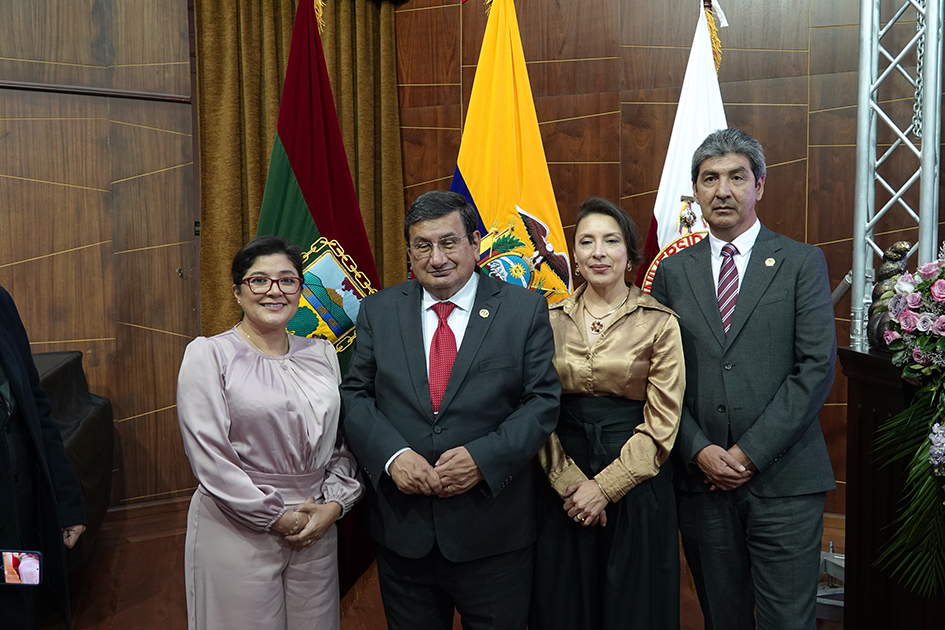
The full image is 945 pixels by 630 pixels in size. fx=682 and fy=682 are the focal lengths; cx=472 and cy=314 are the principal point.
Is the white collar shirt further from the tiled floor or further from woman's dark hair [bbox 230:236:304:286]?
the tiled floor

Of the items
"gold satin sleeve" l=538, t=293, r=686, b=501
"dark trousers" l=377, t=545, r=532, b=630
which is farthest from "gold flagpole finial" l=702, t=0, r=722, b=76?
"dark trousers" l=377, t=545, r=532, b=630

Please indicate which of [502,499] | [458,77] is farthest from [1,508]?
[458,77]

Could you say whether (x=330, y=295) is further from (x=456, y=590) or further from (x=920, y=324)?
(x=920, y=324)

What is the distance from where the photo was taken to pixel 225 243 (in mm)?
3557

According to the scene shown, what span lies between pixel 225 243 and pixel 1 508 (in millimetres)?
2060

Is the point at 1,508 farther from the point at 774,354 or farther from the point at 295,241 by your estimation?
the point at 774,354

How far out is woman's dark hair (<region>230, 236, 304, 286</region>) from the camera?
1.81 metres

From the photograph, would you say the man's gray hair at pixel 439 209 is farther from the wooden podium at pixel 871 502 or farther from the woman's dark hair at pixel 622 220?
the wooden podium at pixel 871 502

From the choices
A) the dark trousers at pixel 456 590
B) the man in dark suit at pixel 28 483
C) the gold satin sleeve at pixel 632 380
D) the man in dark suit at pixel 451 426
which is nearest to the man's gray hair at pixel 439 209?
the man in dark suit at pixel 451 426

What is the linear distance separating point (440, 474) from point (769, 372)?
2.97 ft

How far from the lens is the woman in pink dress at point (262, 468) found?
1.68 m

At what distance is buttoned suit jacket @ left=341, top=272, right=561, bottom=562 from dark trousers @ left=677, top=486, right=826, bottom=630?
0.48 meters

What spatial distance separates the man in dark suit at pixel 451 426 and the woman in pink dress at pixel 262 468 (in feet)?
0.37

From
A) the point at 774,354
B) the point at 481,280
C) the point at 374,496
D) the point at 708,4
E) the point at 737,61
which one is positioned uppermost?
the point at 708,4
